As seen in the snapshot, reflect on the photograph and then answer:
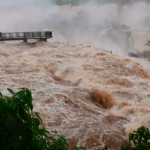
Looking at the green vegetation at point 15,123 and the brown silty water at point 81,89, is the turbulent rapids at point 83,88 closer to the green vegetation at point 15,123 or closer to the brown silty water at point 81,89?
the brown silty water at point 81,89

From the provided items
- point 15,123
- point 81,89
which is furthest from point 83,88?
point 15,123

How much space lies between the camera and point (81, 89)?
1151 centimetres

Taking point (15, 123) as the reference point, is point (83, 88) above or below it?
below

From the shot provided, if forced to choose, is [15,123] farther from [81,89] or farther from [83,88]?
[83,88]

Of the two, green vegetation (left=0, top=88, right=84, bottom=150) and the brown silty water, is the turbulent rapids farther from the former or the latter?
green vegetation (left=0, top=88, right=84, bottom=150)

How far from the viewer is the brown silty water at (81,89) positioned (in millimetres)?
7637

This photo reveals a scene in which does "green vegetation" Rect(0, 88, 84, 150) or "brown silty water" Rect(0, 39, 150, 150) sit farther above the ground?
"green vegetation" Rect(0, 88, 84, 150)

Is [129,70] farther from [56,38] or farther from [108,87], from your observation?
[56,38]

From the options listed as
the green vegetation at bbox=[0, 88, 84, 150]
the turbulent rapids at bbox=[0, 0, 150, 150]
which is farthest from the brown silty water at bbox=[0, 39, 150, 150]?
the green vegetation at bbox=[0, 88, 84, 150]

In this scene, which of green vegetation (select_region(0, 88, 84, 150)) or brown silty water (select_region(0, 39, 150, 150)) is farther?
brown silty water (select_region(0, 39, 150, 150))

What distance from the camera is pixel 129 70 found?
15.8 meters

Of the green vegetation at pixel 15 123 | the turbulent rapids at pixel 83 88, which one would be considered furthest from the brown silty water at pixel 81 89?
the green vegetation at pixel 15 123

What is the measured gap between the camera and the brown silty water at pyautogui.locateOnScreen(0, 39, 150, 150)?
7.64m

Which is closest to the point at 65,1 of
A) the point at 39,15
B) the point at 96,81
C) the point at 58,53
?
the point at 39,15
